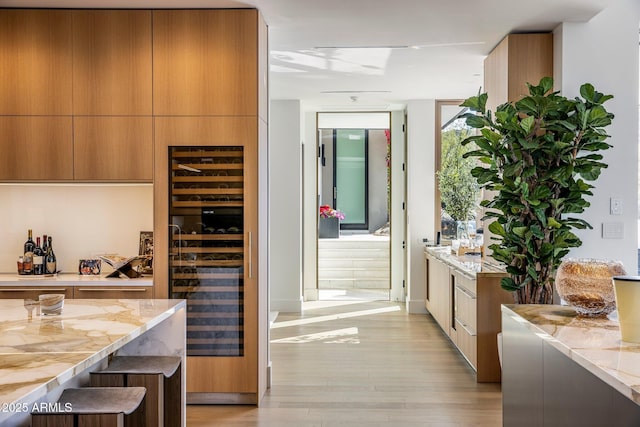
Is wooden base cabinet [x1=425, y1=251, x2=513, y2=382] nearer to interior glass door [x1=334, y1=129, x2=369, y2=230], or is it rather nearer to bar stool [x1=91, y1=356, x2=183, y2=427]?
bar stool [x1=91, y1=356, x2=183, y2=427]

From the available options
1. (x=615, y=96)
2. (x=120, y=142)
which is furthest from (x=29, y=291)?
(x=615, y=96)

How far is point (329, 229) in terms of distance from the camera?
9.77 m

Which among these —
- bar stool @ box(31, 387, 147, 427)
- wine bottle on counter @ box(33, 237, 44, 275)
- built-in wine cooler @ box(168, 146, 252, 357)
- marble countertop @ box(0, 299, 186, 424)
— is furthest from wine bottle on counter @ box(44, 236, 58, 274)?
bar stool @ box(31, 387, 147, 427)

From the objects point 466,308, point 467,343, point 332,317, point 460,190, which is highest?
point 460,190

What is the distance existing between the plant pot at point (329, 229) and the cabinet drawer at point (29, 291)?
624 centimetres

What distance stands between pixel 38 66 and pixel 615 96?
13.2 feet

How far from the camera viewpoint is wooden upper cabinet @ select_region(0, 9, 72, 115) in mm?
3783

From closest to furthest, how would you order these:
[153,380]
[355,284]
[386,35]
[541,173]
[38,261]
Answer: [153,380] → [541,173] → [38,261] → [386,35] → [355,284]

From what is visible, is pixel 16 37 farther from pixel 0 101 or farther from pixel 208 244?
pixel 208 244

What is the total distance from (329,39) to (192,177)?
1.63 m

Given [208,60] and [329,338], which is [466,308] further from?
[208,60]

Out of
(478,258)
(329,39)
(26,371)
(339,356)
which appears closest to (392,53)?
(329,39)

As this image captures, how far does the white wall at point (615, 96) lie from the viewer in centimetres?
402

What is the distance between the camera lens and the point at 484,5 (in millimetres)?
3729
